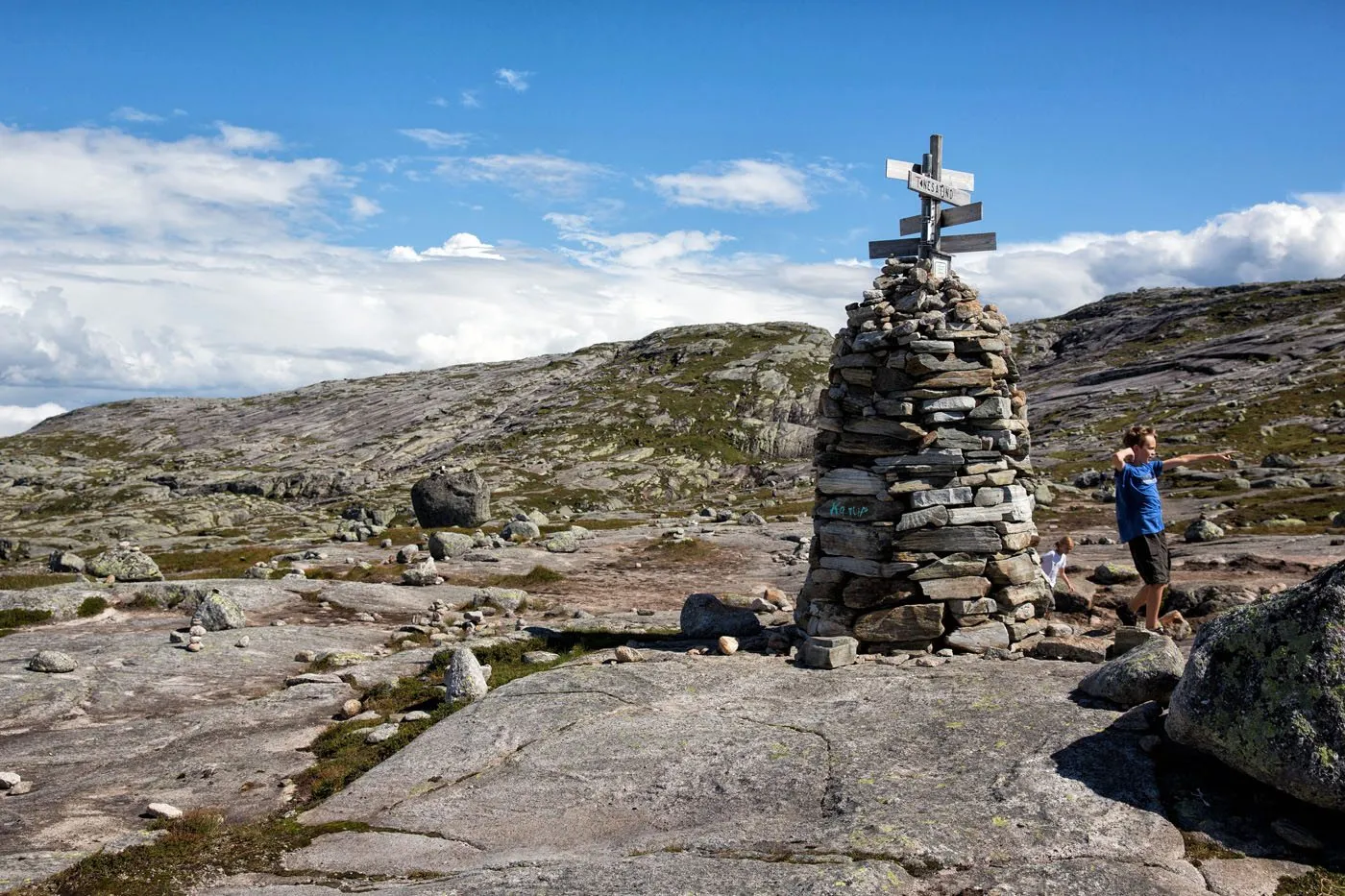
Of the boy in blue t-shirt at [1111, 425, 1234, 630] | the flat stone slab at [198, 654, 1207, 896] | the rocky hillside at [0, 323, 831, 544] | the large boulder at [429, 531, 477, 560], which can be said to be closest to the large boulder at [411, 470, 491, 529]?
the rocky hillside at [0, 323, 831, 544]

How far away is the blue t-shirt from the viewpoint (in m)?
16.7

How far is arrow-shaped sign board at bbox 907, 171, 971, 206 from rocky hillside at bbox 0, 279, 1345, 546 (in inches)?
1882

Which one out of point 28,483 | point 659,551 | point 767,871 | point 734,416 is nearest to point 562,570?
point 659,551

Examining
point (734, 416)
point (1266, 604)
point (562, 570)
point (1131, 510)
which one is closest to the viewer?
point (1266, 604)

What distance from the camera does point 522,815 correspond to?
12016 millimetres

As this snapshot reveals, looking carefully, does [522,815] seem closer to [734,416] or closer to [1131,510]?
[1131,510]

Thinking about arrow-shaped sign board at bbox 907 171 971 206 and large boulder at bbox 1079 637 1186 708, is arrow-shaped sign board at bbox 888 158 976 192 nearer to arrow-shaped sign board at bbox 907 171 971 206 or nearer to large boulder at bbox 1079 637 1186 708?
arrow-shaped sign board at bbox 907 171 971 206

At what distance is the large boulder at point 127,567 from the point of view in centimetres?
3356

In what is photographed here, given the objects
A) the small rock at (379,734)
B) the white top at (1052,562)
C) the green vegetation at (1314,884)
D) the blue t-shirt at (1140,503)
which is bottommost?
the small rock at (379,734)

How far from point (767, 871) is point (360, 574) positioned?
30.3 meters

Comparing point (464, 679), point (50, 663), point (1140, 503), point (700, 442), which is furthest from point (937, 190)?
point (700, 442)

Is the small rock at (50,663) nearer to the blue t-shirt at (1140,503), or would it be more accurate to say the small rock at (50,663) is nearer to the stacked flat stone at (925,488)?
the stacked flat stone at (925,488)

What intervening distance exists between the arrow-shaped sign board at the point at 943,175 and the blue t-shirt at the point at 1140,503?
720 centimetres

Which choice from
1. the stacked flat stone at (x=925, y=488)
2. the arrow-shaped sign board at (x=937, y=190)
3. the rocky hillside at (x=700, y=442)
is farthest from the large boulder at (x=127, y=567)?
the rocky hillside at (x=700, y=442)
